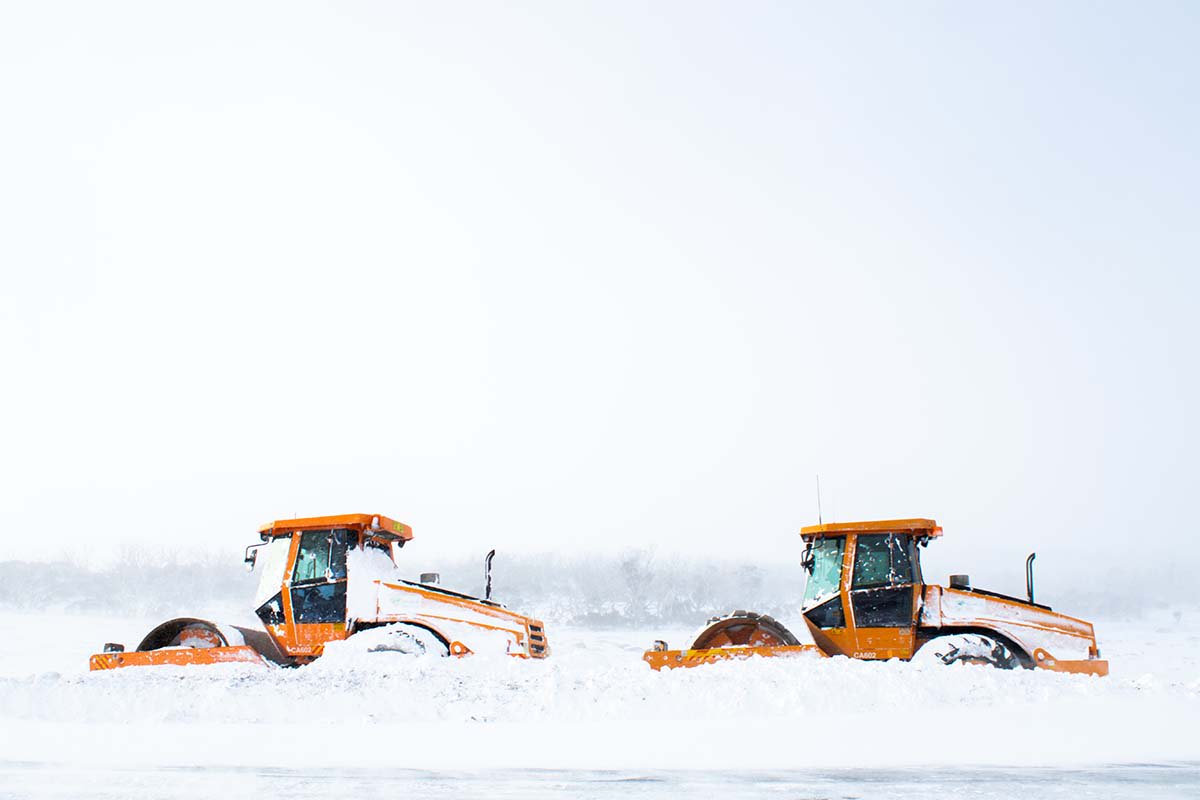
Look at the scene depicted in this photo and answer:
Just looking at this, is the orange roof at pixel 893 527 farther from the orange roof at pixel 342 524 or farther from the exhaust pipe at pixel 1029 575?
the orange roof at pixel 342 524

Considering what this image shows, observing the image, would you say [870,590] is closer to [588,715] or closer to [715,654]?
[715,654]

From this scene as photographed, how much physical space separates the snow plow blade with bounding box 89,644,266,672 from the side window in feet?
22.5

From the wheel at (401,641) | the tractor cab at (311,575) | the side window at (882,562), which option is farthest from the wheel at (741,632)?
the tractor cab at (311,575)

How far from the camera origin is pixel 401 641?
10.2 m

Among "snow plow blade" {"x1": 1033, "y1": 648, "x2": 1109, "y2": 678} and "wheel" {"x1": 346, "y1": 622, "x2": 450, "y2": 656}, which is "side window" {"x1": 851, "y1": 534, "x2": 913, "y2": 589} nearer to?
"snow plow blade" {"x1": 1033, "y1": 648, "x2": 1109, "y2": 678}

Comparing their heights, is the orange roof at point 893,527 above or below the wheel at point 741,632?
above

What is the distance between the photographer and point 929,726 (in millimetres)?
8328

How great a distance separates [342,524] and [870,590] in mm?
6216

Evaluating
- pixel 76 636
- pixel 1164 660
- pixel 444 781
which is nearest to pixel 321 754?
pixel 444 781

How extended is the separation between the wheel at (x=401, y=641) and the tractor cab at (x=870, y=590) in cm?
430

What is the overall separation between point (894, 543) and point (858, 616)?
0.94 m

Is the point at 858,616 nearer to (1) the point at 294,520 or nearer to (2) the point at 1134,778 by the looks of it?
(2) the point at 1134,778

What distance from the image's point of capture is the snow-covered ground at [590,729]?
6602 millimetres

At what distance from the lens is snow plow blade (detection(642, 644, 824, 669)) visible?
10.2m
